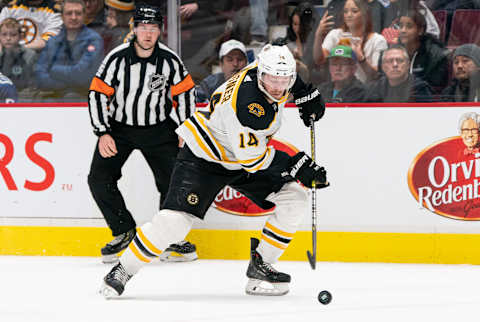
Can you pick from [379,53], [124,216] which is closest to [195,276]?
[124,216]

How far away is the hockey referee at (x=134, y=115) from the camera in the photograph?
3652mm

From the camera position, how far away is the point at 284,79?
2740 mm

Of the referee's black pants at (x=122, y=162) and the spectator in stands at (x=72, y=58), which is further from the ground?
the spectator in stands at (x=72, y=58)

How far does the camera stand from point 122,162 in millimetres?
3789

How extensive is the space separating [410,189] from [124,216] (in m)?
1.56

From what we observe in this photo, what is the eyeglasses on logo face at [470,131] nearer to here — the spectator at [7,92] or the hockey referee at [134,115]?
the hockey referee at [134,115]

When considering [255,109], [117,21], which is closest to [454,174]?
[255,109]

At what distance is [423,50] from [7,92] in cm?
237

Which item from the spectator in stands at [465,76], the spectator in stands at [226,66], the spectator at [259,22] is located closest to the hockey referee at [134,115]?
the spectator in stands at [226,66]

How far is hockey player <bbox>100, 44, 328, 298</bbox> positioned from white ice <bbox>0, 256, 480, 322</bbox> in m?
0.16

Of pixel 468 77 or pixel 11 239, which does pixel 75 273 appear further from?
pixel 468 77

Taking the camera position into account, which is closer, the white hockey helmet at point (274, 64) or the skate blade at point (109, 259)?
the white hockey helmet at point (274, 64)

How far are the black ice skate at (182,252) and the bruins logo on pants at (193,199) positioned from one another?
3.00 feet

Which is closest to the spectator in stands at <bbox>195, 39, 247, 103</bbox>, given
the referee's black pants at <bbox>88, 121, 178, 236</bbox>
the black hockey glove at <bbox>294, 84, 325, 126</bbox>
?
the referee's black pants at <bbox>88, 121, 178, 236</bbox>
